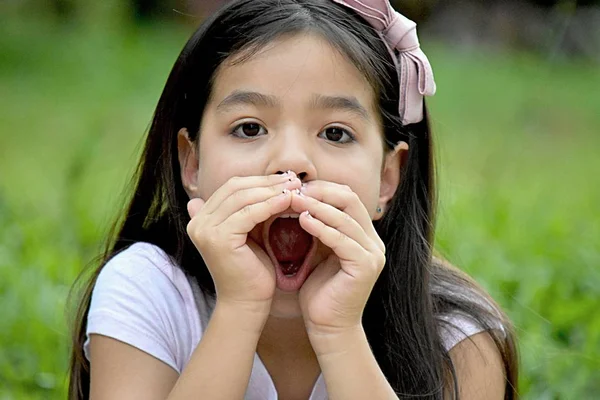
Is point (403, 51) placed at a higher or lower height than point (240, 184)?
higher

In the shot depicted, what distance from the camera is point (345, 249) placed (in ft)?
7.05

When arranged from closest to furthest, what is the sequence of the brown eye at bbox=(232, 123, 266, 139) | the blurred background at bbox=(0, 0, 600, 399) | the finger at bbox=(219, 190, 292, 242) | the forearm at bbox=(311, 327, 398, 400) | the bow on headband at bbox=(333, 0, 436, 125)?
the finger at bbox=(219, 190, 292, 242), the forearm at bbox=(311, 327, 398, 400), the brown eye at bbox=(232, 123, 266, 139), the bow on headband at bbox=(333, 0, 436, 125), the blurred background at bbox=(0, 0, 600, 399)

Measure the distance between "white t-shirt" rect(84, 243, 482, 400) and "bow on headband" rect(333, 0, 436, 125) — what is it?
0.57 m

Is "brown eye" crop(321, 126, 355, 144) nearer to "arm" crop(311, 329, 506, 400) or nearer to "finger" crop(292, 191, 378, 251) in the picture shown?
"finger" crop(292, 191, 378, 251)

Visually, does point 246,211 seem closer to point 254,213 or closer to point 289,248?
→ point 254,213

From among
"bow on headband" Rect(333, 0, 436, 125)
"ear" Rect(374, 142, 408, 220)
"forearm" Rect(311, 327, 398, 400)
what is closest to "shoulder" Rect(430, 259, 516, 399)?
"ear" Rect(374, 142, 408, 220)

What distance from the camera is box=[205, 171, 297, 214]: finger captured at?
84.6 inches

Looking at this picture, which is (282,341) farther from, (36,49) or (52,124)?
(36,49)

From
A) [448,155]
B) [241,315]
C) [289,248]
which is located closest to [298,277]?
[289,248]

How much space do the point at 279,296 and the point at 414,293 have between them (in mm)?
383

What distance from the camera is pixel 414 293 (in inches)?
102

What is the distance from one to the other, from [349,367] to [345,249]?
0.26 m

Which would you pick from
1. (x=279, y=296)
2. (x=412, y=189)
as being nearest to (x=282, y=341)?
(x=279, y=296)

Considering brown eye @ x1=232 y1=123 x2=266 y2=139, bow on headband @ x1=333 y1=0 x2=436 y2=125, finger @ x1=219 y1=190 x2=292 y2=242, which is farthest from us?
bow on headband @ x1=333 y1=0 x2=436 y2=125
